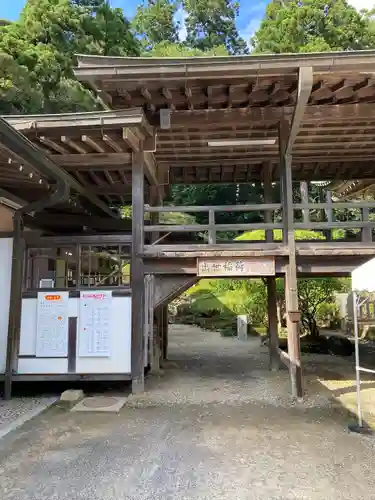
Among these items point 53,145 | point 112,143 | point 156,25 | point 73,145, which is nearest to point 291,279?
point 112,143

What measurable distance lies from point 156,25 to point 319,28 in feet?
53.3

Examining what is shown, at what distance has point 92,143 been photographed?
6.58 metres

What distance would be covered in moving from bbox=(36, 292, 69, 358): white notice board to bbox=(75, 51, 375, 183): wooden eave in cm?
324

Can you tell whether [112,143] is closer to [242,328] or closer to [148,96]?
[148,96]

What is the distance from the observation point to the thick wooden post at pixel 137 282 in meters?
6.53

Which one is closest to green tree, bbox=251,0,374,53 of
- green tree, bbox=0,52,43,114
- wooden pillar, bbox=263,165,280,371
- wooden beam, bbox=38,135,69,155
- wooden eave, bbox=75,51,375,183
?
green tree, bbox=0,52,43,114

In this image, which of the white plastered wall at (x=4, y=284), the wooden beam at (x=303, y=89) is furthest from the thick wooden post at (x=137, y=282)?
the wooden beam at (x=303, y=89)

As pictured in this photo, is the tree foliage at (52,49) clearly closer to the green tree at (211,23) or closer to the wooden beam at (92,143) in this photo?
the wooden beam at (92,143)

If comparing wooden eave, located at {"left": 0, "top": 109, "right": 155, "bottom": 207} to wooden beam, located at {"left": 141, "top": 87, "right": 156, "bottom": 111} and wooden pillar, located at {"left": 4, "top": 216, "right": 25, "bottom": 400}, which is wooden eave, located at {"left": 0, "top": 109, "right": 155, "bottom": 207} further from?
wooden pillar, located at {"left": 4, "top": 216, "right": 25, "bottom": 400}

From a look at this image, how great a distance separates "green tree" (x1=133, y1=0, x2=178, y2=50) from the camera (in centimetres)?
3450

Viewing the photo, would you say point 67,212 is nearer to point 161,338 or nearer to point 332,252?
point 161,338

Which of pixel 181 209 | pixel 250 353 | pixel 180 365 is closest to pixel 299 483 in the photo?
pixel 181 209

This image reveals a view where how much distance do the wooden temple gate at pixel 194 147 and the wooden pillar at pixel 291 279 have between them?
18mm

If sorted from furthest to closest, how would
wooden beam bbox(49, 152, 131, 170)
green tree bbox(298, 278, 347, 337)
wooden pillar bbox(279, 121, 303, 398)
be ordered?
1. green tree bbox(298, 278, 347, 337)
2. wooden beam bbox(49, 152, 131, 170)
3. wooden pillar bbox(279, 121, 303, 398)
